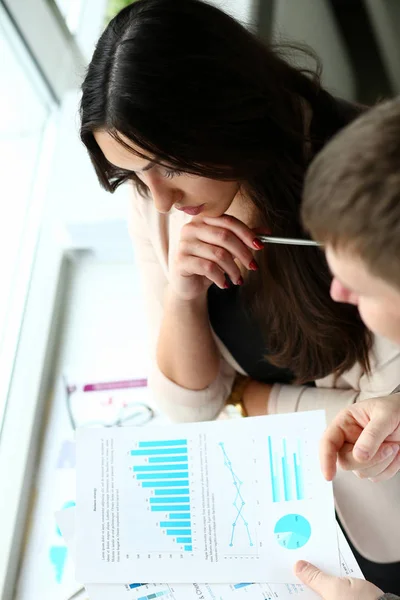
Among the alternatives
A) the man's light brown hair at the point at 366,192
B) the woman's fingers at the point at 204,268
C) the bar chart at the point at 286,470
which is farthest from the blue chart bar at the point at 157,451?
the man's light brown hair at the point at 366,192

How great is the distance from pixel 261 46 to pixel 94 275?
66 centimetres

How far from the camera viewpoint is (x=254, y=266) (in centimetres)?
78

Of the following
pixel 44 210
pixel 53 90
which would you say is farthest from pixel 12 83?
pixel 44 210

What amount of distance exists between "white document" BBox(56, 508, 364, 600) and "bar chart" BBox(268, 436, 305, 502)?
0.23ft

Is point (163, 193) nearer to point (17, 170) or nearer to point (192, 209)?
point (192, 209)

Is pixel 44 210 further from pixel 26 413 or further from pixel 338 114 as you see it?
pixel 338 114

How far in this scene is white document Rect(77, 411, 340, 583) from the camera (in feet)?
2.53

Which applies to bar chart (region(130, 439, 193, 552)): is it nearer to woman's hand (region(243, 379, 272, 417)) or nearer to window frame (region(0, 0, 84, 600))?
woman's hand (region(243, 379, 272, 417))

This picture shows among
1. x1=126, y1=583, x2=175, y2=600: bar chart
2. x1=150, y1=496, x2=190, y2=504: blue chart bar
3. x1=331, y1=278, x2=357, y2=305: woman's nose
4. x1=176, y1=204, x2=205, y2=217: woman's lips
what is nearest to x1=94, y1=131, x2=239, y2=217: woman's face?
x1=176, y1=204, x2=205, y2=217: woman's lips

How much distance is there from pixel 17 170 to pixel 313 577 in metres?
0.96

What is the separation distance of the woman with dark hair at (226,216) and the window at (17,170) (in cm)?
31

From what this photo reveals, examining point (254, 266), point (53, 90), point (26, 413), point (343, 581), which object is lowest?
point (343, 581)

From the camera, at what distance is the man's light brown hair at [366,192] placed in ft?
A: 1.29

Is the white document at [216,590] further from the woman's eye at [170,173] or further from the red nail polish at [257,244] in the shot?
the woman's eye at [170,173]
